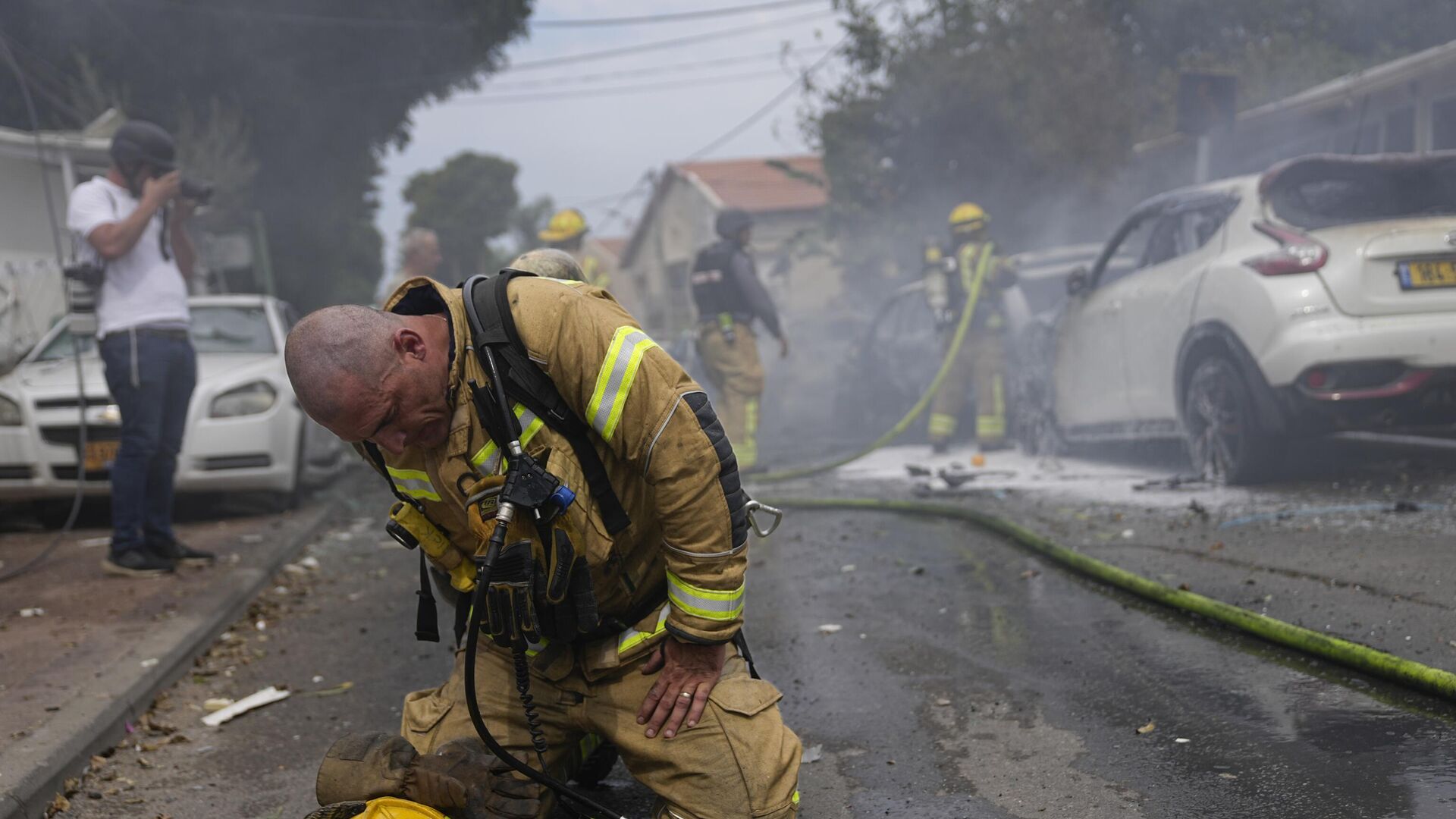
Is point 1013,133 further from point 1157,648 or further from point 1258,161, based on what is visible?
point 1157,648

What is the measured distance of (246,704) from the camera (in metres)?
4.18

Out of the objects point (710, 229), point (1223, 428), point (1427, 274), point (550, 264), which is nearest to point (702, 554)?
point (550, 264)

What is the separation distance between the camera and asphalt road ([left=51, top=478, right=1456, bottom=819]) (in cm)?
286

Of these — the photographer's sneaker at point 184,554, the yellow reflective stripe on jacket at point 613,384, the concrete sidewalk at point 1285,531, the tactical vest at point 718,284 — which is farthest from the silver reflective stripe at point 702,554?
the tactical vest at point 718,284

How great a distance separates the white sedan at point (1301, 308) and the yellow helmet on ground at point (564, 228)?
4394 millimetres

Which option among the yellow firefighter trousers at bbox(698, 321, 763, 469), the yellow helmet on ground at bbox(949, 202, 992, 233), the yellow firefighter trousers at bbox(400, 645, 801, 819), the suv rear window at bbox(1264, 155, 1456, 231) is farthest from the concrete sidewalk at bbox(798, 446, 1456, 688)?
the yellow helmet on ground at bbox(949, 202, 992, 233)

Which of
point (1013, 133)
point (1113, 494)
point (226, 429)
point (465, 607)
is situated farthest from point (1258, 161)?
point (465, 607)

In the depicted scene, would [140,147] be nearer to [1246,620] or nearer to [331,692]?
[331,692]

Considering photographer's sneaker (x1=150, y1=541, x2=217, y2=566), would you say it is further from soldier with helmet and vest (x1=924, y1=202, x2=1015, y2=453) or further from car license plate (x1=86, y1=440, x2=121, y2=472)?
soldier with helmet and vest (x1=924, y1=202, x2=1015, y2=453)

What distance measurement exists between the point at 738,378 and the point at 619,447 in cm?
669

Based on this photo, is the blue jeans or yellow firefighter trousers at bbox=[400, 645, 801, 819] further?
the blue jeans

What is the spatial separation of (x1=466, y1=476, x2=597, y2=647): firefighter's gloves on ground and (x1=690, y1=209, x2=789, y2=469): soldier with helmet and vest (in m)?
6.52

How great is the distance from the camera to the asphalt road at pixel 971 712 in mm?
2863

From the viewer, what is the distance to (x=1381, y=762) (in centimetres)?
284
